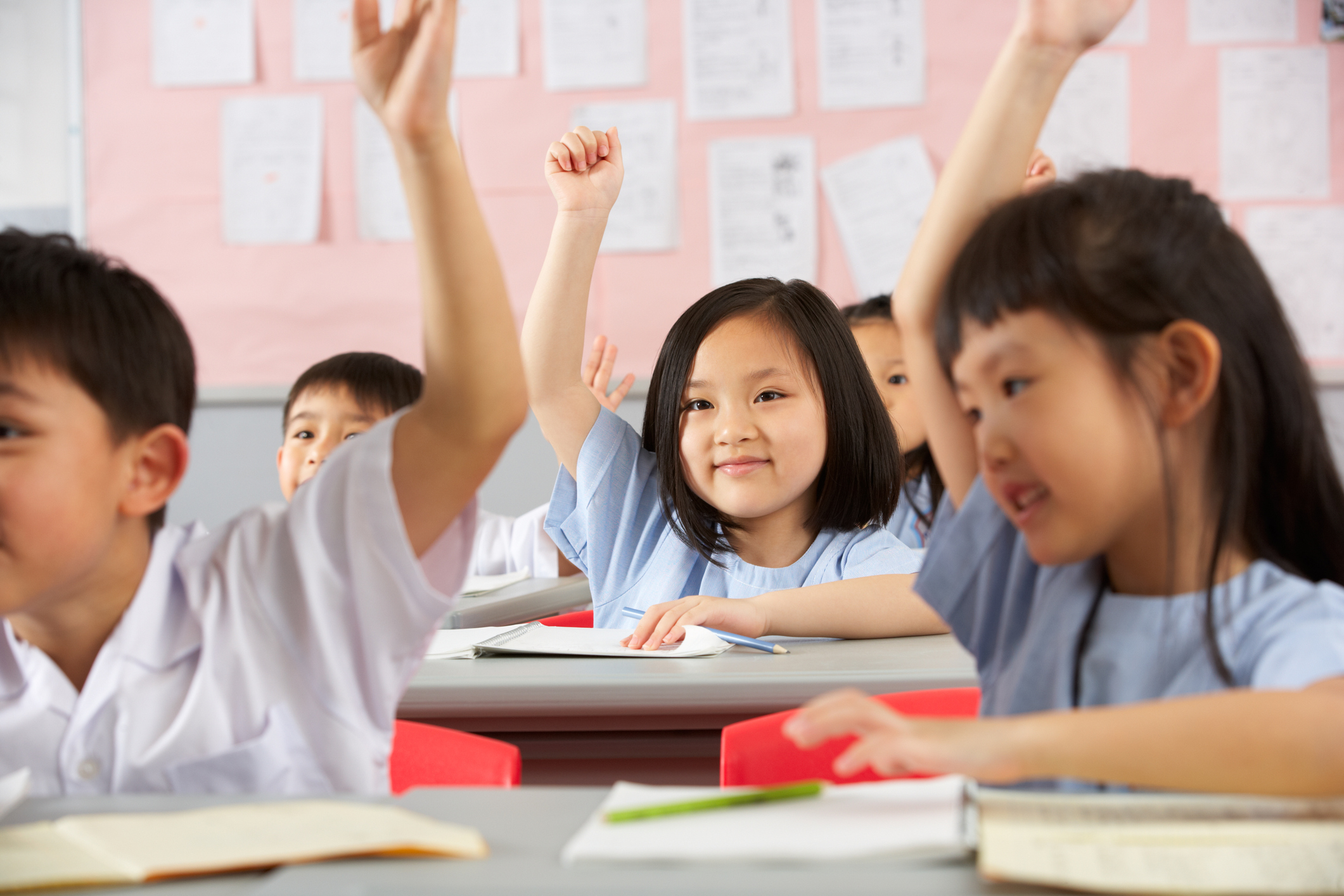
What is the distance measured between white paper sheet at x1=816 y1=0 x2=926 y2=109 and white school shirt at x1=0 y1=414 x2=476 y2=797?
2.47 meters

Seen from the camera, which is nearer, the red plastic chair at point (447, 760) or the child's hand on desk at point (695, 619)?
the red plastic chair at point (447, 760)

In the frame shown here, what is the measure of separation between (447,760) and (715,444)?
2.49 feet

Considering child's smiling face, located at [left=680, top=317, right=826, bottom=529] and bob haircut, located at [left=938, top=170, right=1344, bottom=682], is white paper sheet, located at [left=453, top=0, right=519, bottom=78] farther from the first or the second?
bob haircut, located at [left=938, top=170, right=1344, bottom=682]

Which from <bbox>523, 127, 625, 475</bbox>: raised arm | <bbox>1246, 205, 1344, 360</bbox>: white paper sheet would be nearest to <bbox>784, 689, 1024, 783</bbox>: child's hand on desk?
<bbox>523, 127, 625, 475</bbox>: raised arm

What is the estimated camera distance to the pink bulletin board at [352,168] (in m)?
3.02

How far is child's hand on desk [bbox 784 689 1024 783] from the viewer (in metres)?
0.57

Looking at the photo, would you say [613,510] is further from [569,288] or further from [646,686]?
[646,686]

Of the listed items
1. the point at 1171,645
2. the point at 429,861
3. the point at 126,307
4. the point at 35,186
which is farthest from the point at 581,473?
the point at 35,186

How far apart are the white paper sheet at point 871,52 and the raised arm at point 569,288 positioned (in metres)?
1.61

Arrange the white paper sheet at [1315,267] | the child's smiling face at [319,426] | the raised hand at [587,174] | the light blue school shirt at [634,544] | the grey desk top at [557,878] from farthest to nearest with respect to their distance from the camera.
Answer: the white paper sheet at [1315,267] < the child's smiling face at [319,426] < the light blue school shirt at [634,544] < the raised hand at [587,174] < the grey desk top at [557,878]

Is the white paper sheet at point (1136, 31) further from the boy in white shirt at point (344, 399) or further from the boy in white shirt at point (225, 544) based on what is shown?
the boy in white shirt at point (225, 544)

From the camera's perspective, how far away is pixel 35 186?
10.3ft

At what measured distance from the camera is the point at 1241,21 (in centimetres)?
295

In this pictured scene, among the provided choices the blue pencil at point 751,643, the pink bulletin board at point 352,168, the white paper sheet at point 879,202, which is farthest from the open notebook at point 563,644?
the white paper sheet at point 879,202
